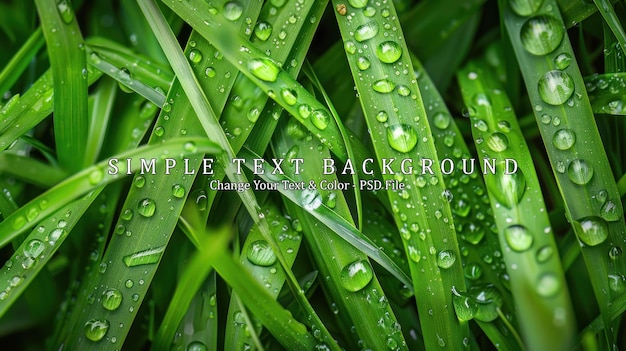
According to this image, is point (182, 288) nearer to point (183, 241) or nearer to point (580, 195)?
point (183, 241)

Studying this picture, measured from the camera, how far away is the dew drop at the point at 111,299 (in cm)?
67

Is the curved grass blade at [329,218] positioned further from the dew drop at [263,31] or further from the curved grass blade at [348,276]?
the dew drop at [263,31]

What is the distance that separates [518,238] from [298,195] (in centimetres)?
32

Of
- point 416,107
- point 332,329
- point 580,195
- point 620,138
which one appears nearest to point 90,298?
point 332,329

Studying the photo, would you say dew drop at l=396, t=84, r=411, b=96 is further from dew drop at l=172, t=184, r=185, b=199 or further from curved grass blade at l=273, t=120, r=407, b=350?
dew drop at l=172, t=184, r=185, b=199

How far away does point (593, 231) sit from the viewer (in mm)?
691

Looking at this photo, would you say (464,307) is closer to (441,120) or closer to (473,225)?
(473,225)

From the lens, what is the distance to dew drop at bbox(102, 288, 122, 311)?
670 mm

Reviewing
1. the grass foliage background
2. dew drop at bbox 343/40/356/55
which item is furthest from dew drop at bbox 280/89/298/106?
dew drop at bbox 343/40/356/55

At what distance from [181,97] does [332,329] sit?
0.44 m

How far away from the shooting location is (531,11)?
30.4 inches

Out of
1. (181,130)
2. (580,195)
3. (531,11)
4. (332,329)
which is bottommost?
(332,329)

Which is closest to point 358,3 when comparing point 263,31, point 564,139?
point 263,31

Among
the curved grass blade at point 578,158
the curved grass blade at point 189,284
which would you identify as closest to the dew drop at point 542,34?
the curved grass blade at point 578,158
